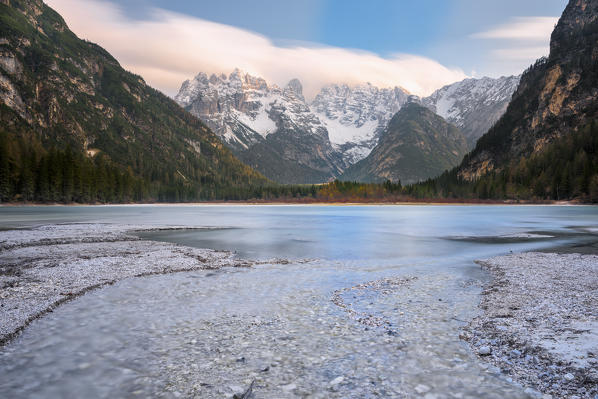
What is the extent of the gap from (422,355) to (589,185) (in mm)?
163667

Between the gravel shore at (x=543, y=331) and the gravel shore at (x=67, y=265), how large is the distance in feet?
45.7

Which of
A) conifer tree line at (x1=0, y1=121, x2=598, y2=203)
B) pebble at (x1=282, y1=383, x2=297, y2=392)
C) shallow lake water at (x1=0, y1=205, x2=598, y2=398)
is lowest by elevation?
shallow lake water at (x1=0, y1=205, x2=598, y2=398)

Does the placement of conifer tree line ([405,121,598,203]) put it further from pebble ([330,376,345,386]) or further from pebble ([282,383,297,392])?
pebble ([282,383,297,392])

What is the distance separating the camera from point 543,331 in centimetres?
1141

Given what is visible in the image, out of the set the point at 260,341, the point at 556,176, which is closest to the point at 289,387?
the point at 260,341

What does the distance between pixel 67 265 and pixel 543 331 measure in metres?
24.0

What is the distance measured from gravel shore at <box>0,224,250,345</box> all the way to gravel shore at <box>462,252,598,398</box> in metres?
13.9

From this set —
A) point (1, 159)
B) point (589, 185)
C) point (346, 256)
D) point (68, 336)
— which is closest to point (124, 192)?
point (1, 159)

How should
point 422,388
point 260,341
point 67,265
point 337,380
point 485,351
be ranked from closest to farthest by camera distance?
1. point 422,388
2. point 337,380
3. point 485,351
4. point 260,341
5. point 67,265

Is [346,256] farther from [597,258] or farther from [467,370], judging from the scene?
[467,370]

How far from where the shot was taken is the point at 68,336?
11.4 meters

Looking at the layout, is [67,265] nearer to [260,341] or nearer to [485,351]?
[260,341]

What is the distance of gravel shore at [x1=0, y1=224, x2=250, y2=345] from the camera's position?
14469 millimetres

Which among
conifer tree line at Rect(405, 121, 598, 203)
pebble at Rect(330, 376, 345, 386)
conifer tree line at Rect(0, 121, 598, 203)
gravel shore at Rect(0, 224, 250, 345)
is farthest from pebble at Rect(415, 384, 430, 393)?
conifer tree line at Rect(405, 121, 598, 203)
